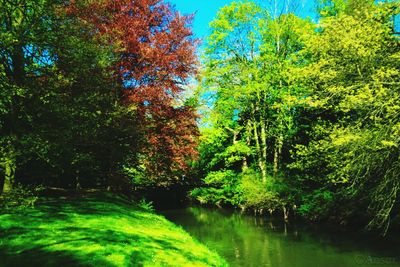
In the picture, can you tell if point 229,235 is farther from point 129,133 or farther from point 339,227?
point 129,133

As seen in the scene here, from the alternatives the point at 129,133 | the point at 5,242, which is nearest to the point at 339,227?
the point at 129,133

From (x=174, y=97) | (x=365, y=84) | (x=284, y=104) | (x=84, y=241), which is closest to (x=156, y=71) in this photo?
(x=174, y=97)

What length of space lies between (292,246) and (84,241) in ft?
40.5

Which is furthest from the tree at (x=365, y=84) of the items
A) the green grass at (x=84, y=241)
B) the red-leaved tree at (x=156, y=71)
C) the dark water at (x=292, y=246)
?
the green grass at (x=84, y=241)

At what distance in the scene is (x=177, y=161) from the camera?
18297 mm

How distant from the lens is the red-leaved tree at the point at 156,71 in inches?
681

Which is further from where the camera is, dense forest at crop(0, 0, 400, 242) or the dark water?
the dark water

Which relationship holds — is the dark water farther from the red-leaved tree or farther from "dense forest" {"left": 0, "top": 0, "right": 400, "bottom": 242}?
the red-leaved tree

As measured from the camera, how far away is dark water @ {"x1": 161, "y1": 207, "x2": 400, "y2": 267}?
48.5 feet

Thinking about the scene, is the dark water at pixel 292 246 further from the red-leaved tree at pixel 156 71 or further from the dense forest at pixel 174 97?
the red-leaved tree at pixel 156 71

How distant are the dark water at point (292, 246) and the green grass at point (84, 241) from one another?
5937 millimetres

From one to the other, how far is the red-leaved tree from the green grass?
5.65 m

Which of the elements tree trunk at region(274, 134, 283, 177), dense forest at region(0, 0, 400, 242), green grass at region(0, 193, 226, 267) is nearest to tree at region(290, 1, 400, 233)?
dense forest at region(0, 0, 400, 242)

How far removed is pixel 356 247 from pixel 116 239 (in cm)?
1260
